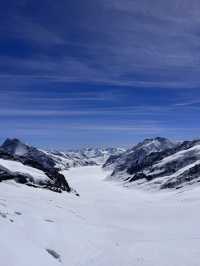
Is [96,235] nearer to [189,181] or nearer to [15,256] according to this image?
[15,256]

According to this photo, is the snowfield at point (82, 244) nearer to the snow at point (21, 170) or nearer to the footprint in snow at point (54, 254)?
the footprint in snow at point (54, 254)

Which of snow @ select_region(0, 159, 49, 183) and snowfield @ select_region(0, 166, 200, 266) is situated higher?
snow @ select_region(0, 159, 49, 183)

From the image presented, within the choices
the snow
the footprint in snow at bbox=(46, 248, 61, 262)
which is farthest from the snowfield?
the snow

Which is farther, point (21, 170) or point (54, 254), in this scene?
point (21, 170)

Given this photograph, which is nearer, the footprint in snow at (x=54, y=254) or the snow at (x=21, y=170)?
the footprint in snow at (x=54, y=254)

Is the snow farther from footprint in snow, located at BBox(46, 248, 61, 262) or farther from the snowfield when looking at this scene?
footprint in snow, located at BBox(46, 248, 61, 262)

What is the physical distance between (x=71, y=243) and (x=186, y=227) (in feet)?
74.1

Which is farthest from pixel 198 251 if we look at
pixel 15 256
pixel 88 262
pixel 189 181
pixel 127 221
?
pixel 189 181

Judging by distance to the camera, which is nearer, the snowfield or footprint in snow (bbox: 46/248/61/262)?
the snowfield

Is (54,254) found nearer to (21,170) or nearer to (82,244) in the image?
(82,244)

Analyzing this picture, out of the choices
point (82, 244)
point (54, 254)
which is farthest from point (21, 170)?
point (54, 254)

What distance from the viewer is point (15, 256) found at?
77.9ft

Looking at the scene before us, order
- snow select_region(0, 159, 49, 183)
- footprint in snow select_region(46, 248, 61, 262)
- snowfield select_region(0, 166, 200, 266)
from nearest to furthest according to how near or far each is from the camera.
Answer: snowfield select_region(0, 166, 200, 266) → footprint in snow select_region(46, 248, 61, 262) → snow select_region(0, 159, 49, 183)

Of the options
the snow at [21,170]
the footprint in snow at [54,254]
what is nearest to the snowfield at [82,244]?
the footprint in snow at [54,254]
